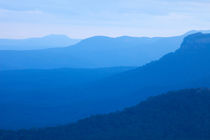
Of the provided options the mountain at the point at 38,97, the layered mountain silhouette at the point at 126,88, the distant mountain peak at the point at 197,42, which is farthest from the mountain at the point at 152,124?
the distant mountain peak at the point at 197,42

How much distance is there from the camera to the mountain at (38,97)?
274 ft

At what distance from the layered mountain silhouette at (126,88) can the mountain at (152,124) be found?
101ft

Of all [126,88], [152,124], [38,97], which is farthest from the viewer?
[38,97]

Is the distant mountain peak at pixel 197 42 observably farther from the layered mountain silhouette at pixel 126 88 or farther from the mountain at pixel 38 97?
the mountain at pixel 38 97

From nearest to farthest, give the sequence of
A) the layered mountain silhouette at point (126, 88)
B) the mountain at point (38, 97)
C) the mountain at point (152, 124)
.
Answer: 1. the mountain at point (152, 124)
2. the mountain at point (38, 97)
3. the layered mountain silhouette at point (126, 88)

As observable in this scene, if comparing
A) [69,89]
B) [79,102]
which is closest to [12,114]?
[79,102]

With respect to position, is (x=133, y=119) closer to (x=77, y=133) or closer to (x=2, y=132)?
(x=77, y=133)

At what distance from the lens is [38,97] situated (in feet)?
362

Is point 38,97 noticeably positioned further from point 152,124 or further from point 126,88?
point 152,124

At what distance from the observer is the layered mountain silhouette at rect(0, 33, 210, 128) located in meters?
87.5

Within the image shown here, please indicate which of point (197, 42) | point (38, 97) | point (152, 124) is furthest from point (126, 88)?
point (152, 124)

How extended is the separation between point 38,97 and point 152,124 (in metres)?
69.2

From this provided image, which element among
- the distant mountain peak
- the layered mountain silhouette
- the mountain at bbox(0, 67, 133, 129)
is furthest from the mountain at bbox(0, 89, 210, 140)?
the distant mountain peak

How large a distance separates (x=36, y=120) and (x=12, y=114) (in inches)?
382
